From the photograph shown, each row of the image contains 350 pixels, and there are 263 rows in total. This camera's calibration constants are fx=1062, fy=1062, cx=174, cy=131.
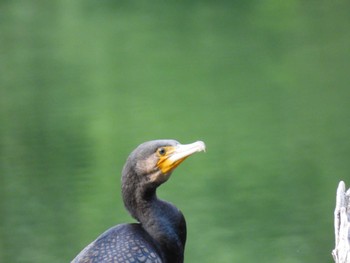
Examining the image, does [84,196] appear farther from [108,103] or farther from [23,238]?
[108,103]

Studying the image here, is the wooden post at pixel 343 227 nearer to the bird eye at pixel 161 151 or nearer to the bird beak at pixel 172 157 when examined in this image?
the bird beak at pixel 172 157

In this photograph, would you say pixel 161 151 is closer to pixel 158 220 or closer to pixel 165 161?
pixel 165 161

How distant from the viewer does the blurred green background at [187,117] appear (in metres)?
8.68

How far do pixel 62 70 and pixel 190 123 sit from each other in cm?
Answer: 190

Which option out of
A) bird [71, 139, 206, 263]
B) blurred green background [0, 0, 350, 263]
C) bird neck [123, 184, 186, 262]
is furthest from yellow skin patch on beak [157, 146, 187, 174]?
blurred green background [0, 0, 350, 263]

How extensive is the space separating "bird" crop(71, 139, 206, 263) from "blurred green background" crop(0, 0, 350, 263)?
3166 millimetres

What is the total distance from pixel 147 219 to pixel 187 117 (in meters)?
4.99

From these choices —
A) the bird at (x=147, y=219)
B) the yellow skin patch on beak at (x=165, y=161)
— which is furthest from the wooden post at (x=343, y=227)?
the yellow skin patch on beak at (x=165, y=161)

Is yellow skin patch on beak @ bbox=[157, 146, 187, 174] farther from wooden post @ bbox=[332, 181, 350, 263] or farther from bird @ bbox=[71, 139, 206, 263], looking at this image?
wooden post @ bbox=[332, 181, 350, 263]

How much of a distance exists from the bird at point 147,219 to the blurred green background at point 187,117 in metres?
3.17

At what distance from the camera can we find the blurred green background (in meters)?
8.68

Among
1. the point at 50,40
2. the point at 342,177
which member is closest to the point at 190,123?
the point at 342,177

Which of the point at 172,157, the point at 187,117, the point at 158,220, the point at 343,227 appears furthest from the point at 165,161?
the point at 187,117

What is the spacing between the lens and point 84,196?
9.20 meters
